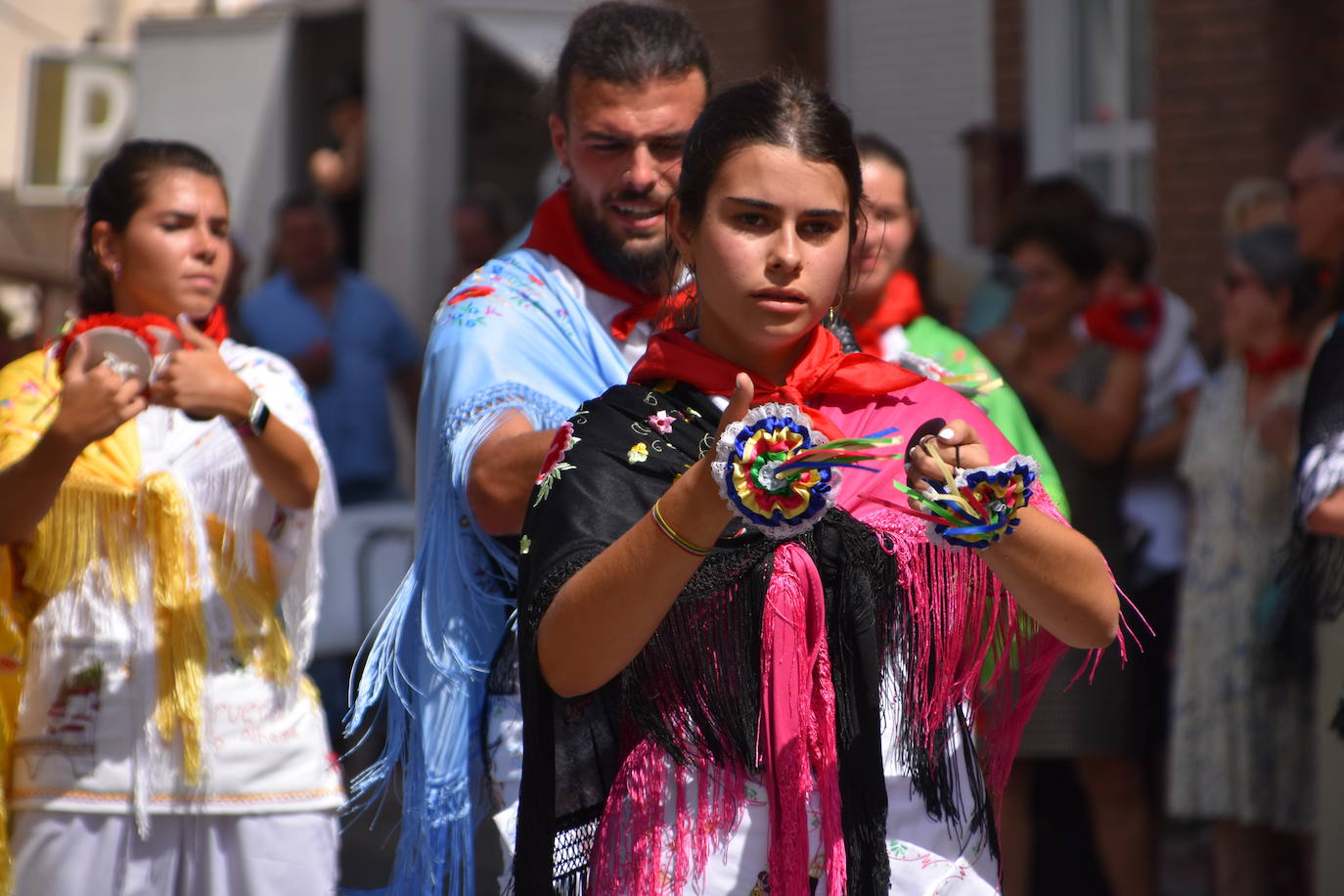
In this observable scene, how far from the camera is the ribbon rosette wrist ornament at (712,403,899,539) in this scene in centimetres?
190

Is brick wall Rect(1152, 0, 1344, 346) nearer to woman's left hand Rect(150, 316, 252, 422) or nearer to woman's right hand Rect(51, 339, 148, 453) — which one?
woman's left hand Rect(150, 316, 252, 422)

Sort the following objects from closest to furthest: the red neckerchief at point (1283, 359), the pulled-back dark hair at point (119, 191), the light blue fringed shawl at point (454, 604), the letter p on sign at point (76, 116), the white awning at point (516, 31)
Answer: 1. the light blue fringed shawl at point (454, 604)
2. the pulled-back dark hair at point (119, 191)
3. the red neckerchief at point (1283, 359)
4. the white awning at point (516, 31)
5. the letter p on sign at point (76, 116)

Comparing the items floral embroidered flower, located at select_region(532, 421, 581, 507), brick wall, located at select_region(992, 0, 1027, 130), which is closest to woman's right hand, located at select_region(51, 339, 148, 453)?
floral embroidered flower, located at select_region(532, 421, 581, 507)

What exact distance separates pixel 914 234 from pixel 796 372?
220 centimetres

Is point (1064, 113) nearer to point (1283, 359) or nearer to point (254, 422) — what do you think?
point (1283, 359)

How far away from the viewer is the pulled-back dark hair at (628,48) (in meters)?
2.89

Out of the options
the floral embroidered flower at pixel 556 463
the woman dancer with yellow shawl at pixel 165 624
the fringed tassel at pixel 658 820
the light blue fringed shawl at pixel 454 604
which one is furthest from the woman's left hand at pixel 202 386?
the fringed tassel at pixel 658 820

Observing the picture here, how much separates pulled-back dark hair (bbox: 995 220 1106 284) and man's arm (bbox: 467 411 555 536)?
2.70 m

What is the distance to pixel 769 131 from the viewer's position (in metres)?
Result: 2.25

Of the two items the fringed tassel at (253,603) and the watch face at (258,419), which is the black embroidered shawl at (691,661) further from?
the fringed tassel at (253,603)

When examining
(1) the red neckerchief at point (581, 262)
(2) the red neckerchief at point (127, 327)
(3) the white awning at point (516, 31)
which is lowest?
(2) the red neckerchief at point (127, 327)

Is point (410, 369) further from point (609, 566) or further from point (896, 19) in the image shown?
point (609, 566)

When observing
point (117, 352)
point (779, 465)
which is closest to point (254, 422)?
point (117, 352)

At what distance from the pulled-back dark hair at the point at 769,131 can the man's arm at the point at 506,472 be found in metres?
0.45
